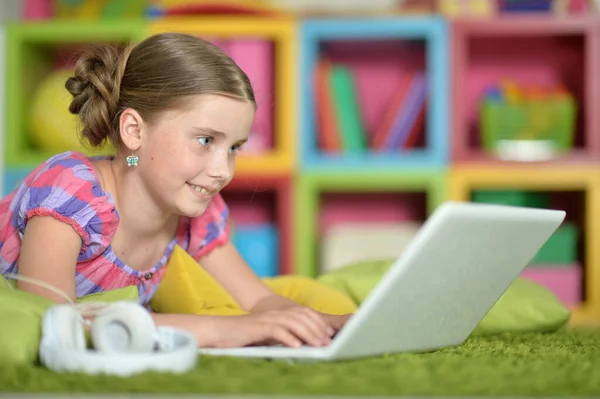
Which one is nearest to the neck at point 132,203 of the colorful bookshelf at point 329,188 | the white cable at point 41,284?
the white cable at point 41,284

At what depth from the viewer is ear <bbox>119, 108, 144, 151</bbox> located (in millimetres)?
1413

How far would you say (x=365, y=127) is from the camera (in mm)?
3088

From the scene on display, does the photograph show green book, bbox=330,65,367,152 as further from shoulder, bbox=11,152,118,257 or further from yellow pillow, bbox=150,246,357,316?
shoulder, bbox=11,152,118,257

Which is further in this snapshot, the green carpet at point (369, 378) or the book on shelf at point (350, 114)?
the book on shelf at point (350, 114)

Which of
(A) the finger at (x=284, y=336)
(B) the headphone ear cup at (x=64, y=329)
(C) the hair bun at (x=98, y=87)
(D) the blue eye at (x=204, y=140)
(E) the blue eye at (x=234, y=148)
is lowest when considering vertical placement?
(A) the finger at (x=284, y=336)

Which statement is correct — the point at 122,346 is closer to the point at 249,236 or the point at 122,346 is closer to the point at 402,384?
the point at 402,384

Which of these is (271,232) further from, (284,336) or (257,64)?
(284,336)

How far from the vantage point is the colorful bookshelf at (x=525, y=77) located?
9.04ft

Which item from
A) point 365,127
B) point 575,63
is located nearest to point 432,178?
point 365,127

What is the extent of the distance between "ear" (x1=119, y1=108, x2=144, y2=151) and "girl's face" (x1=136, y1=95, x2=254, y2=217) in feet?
0.04

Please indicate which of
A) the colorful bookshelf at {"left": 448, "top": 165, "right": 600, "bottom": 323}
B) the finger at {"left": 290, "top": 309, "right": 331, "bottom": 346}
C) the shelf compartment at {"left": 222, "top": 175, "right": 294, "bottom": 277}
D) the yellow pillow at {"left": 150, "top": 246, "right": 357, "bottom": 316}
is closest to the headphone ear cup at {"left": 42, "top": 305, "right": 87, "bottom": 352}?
the finger at {"left": 290, "top": 309, "right": 331, "bottom": 346}

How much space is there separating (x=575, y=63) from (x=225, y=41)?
3.86 ft

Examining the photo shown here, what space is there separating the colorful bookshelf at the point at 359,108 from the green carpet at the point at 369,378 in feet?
5.61

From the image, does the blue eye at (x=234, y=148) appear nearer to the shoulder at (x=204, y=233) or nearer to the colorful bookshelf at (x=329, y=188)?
the shoulder at (x=204, y=233)
